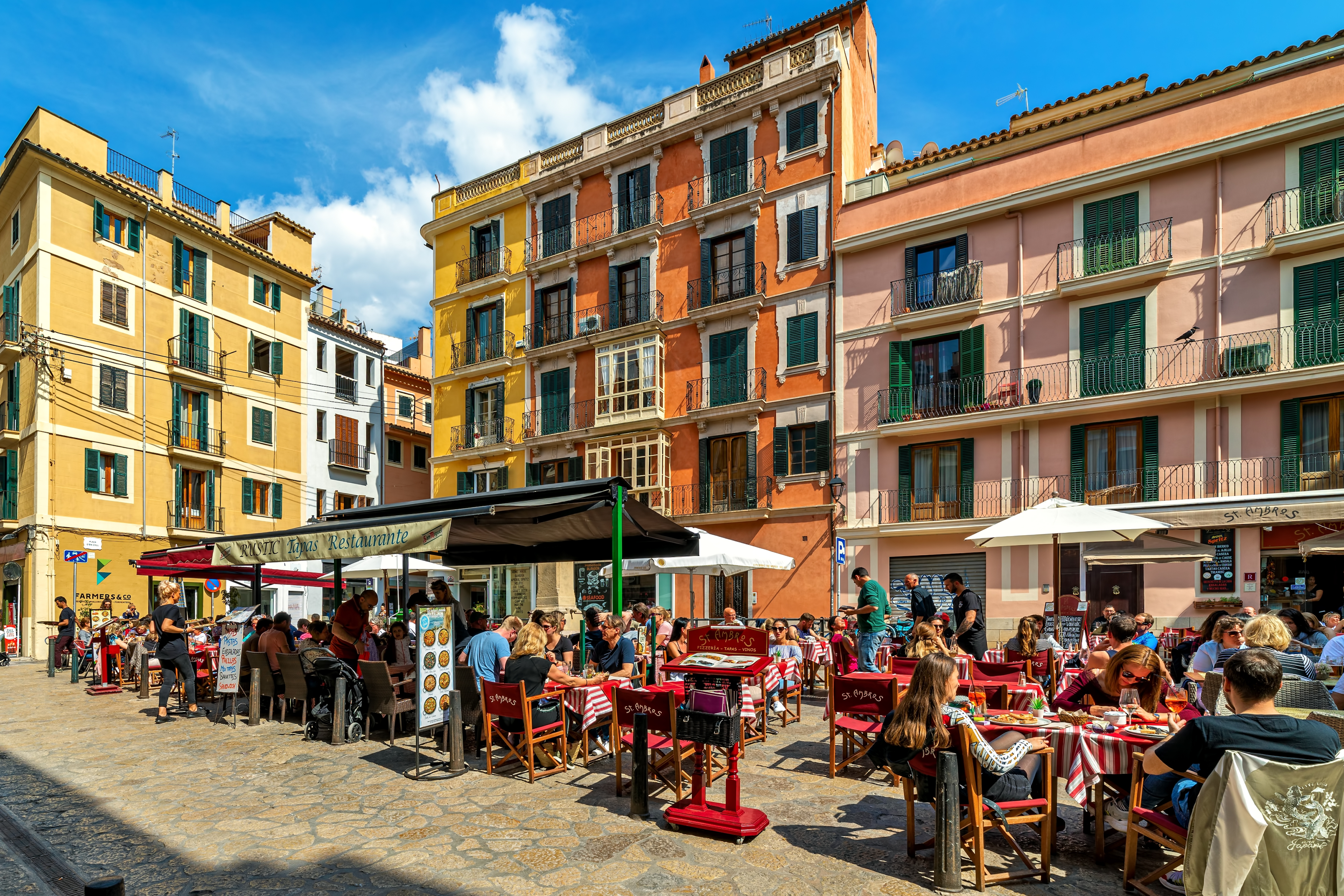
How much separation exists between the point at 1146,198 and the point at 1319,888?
18.8 m

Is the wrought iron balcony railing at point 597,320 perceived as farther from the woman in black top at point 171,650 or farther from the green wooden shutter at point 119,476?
the woman in black top at point 171,650

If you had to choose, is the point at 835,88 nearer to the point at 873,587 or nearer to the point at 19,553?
the point at 873,587

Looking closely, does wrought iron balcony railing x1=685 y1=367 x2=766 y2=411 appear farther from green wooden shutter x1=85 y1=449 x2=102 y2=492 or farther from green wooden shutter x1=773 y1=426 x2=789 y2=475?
green wooden shutter x1=85 y1=449 x2=102 y2=492

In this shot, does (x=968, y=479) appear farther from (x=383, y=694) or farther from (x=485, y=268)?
(x=485, y=268)

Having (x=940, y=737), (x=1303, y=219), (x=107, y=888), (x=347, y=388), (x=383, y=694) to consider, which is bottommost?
(x=383, y=694)

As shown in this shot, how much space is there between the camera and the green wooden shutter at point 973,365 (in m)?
20.6

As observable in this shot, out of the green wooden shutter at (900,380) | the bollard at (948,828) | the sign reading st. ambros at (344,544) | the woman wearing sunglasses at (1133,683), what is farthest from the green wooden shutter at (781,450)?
the bollard at (948,828)

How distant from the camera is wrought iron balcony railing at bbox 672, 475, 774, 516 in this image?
2392cm

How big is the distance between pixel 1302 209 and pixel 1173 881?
1748 cm

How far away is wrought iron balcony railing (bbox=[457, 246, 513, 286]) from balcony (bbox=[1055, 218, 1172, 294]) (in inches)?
756

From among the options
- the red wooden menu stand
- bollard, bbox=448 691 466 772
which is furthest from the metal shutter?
bollard, bbox=448 691 466 772

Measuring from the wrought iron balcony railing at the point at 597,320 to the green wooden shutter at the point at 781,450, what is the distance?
571 cm

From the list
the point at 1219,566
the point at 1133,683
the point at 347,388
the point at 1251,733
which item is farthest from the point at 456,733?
the point at 347,388

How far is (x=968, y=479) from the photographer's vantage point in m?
20.6
